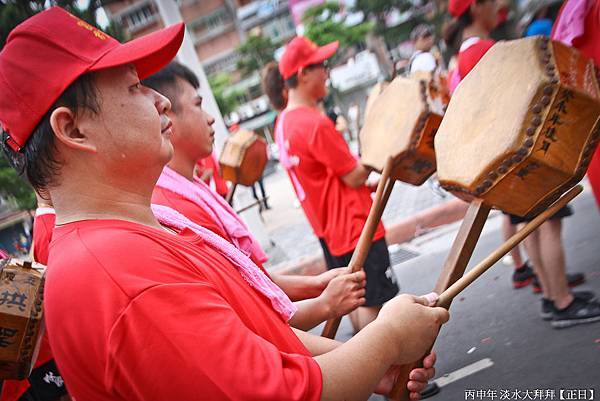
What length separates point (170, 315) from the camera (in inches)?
34.3

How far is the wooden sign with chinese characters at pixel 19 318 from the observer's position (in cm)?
156

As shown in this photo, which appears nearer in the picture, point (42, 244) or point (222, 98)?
point (42, 244)

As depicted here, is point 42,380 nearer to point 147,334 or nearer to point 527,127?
point 147,334

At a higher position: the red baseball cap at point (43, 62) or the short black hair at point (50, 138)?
the red baseball cap at point (43, 62)

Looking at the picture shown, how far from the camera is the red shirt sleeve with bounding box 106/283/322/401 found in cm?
85

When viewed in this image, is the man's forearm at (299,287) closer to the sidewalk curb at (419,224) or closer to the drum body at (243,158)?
the drum body at (243,158)

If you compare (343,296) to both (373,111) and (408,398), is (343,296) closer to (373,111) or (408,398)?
(408,398)

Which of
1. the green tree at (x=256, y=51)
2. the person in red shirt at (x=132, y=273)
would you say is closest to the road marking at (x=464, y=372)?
the person in red shirt at (x=132, y=273)

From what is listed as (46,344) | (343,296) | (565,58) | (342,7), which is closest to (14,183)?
(46,344)

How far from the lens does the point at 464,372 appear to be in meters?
2.92

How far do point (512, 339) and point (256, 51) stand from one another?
33788 mm

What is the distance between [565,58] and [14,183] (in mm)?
10618

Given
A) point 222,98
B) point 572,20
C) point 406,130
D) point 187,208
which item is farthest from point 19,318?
point 222,98

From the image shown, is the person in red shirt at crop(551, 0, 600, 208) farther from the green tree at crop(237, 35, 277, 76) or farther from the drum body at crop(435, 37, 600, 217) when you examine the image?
the green tree at crop(237, 35, 277, 76)
